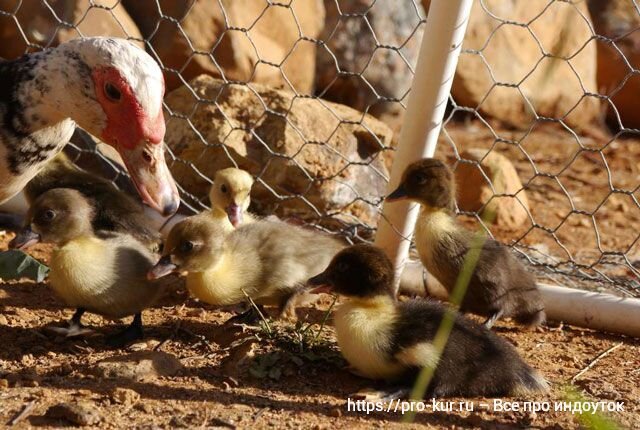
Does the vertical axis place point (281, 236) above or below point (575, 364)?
above

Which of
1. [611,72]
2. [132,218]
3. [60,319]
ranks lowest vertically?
[60,319]

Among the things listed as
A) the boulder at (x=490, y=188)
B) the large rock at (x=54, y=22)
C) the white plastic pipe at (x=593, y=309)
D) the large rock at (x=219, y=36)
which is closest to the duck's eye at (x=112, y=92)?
the white plastic pipe at (x=593, y=309)

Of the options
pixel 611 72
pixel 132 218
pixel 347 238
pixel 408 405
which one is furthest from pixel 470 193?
pixel 611 72

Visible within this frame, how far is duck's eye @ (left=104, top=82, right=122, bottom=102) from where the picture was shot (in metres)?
2.87

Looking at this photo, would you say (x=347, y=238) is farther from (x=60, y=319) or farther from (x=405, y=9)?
(x=405, y=9)

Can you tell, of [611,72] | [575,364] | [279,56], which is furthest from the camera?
[611,72]

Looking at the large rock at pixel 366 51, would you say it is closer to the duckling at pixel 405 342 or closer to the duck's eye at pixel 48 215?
the duck's eye at pixel 48 215

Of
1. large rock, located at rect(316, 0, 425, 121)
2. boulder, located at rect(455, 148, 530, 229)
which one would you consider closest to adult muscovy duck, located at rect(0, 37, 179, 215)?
boulder, located at rect(455, 148, 530, 229)

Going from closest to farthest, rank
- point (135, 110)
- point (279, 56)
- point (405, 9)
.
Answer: point (135, 110) < point (279, 56) < point (405, 9)

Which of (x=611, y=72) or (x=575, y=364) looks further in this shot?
(x=611, y=72)

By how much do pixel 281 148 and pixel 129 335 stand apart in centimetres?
147

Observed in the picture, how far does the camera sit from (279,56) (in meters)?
6.09

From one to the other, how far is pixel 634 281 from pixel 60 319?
2274 mm

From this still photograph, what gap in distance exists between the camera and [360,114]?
15.8 feet
